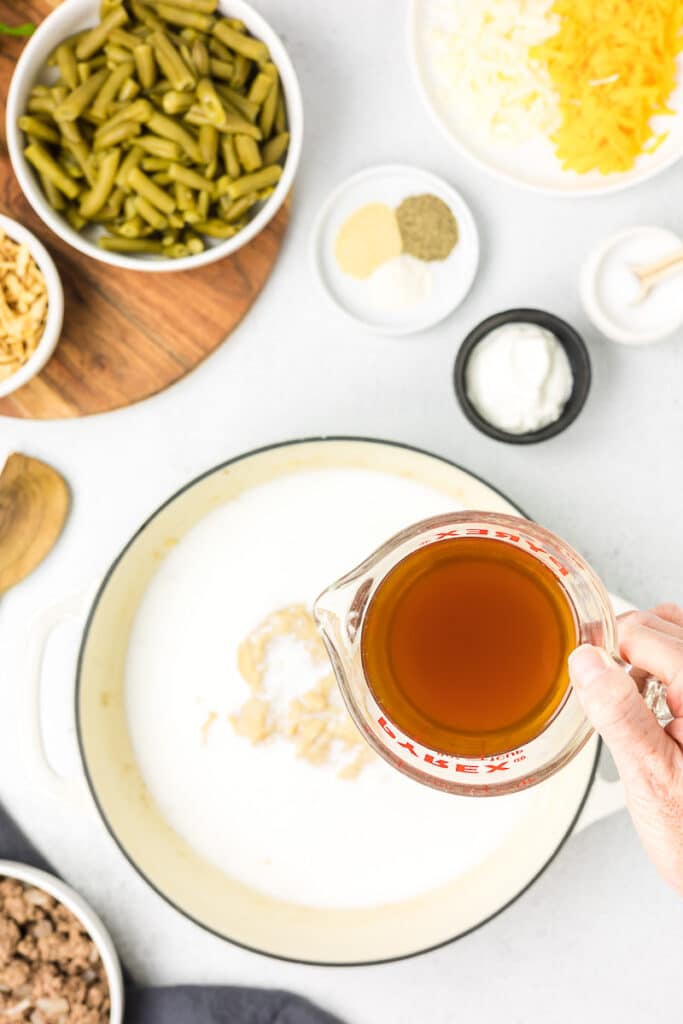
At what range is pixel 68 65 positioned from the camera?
1063 mm

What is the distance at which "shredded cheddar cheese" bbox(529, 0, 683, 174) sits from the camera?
1.09 m

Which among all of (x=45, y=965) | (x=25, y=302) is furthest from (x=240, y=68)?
(x=45, y=965)

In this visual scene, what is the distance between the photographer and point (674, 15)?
3.58 feet

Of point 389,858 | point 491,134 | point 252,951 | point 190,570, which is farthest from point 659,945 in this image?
point 491,134

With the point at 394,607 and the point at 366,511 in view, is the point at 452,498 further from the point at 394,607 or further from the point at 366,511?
the point at 394,607

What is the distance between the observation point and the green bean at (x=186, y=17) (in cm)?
106

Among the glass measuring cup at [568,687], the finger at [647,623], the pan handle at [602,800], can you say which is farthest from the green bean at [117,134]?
the pan handle at [602,800]

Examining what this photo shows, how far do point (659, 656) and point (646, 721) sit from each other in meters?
0.08

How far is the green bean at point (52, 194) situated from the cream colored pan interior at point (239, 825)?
0.36 m

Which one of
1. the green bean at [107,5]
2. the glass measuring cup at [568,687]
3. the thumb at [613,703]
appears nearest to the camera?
the thumb at [613,703]

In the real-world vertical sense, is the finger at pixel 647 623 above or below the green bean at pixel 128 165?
below

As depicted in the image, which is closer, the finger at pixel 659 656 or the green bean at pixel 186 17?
the finger at pixel 659 656

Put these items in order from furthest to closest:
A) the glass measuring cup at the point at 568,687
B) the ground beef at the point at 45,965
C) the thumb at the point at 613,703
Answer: the ground beef at the point at 45,965
the glass measuring cup at the point at 568,687
the thumb at the point at 613,703

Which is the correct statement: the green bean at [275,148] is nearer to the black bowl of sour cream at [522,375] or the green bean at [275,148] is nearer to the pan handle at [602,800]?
the black bowl of sour cream at [522,375]
